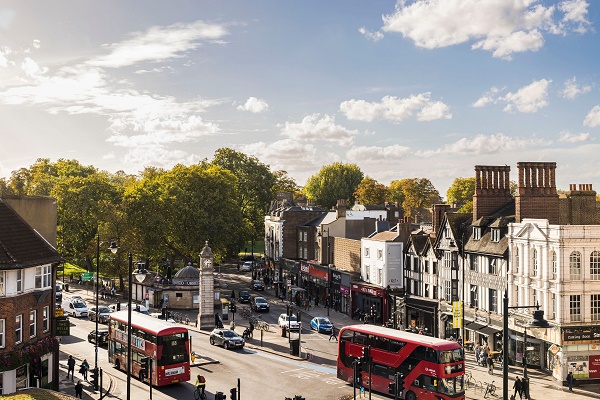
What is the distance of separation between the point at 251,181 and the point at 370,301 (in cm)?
6144

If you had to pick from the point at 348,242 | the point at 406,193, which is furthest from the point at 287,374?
the point at 406,193

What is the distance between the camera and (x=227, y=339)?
49.3 meters

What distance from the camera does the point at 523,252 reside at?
44.7 m

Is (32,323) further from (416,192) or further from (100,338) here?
(416,192)

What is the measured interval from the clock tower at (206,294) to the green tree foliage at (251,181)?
60133 mm

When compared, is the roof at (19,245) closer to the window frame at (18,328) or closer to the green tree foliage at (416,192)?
the window frame at (18,328)

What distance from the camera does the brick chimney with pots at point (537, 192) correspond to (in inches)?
1841

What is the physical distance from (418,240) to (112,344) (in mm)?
30931

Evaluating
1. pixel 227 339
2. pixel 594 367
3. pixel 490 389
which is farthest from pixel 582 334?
pixel 227 339

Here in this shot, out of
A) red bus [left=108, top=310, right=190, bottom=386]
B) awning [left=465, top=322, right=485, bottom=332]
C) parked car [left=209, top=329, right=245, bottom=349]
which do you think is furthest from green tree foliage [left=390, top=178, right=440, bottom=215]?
red bus [left=108, top=310, right=190, bottom=386]

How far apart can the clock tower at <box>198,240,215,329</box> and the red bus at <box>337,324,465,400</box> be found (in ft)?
80.7

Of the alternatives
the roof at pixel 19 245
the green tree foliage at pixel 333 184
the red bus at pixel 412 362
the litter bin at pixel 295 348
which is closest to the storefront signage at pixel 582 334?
the red bus at pixel 412 362

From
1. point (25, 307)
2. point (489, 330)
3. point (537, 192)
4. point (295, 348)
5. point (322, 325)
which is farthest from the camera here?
point (322, 325)

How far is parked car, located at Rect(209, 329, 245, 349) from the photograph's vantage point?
4897 cm
